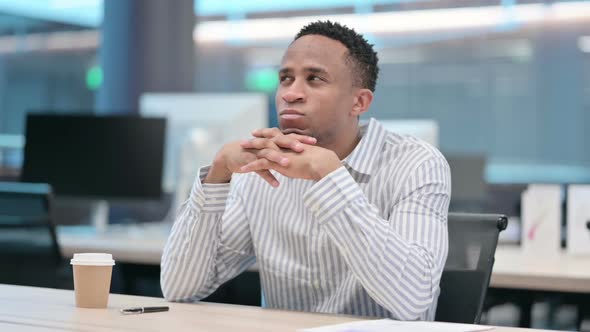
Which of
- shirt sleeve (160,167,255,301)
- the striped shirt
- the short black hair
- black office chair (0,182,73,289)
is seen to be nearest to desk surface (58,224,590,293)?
black office chair (0,182,73,289)

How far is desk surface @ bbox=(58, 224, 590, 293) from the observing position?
7.97ft

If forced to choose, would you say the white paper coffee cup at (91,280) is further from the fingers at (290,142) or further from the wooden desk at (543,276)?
the wooden desk at (543,276)

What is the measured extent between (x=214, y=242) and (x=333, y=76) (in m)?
0.43

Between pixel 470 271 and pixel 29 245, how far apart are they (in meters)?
1.72

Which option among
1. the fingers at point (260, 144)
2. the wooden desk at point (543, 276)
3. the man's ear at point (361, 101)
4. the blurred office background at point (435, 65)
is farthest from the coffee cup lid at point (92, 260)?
the blurred office background at point (435, 65)

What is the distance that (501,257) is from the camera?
2949mm

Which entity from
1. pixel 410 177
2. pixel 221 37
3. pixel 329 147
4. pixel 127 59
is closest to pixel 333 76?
pixel 329 147

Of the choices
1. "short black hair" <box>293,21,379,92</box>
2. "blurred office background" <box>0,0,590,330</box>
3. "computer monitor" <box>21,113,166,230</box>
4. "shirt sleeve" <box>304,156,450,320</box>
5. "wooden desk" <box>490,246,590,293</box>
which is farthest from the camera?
"blurred office background" <box>0,0,590,330</box>

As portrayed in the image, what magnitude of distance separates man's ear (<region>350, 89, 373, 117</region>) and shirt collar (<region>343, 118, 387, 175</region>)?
5 cm

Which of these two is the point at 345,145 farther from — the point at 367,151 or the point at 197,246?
the point at 197,246

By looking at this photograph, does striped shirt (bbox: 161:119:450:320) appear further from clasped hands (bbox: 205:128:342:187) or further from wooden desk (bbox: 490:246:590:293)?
wooden desk (bbox: 490:246:590:293)

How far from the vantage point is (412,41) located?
638cm

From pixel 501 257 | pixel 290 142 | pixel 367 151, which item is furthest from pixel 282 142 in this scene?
pixel 501 257

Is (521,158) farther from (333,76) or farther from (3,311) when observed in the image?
(3,311)
